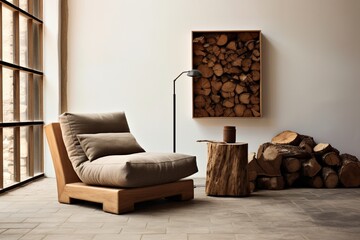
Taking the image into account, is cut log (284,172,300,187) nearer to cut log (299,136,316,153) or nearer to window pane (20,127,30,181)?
cut log (299,136,316,153)

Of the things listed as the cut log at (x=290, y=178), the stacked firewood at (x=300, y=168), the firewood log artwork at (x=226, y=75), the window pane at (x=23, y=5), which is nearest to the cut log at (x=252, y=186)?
the stacked firewood at (x=300, y=168)

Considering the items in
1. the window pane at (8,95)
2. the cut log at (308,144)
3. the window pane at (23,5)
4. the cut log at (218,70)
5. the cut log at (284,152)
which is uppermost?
the window pane at (23,5)

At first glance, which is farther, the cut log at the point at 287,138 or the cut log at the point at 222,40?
the cut log at the point at 222,40

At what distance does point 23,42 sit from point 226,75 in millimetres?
2396

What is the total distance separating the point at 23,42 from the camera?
5145 mm

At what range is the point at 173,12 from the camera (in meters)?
5.61

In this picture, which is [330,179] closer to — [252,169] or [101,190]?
[252,169]

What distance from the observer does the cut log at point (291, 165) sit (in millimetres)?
4863

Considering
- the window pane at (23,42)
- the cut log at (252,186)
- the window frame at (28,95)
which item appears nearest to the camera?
the window frame at (28,95)

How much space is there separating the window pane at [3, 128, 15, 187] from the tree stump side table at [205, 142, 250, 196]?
203cm

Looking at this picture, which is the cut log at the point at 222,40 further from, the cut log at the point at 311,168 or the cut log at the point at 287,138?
the cut log at the point at 311,168

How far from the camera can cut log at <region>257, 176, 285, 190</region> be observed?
4.74m

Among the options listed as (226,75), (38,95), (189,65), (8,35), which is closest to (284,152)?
(226,75)

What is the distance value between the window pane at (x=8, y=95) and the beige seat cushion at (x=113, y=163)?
0.87 meters
